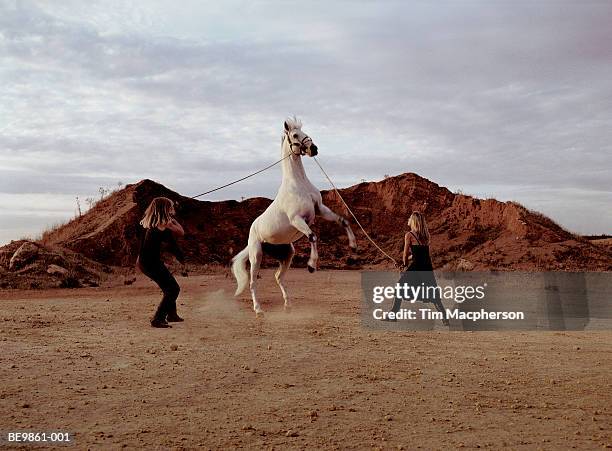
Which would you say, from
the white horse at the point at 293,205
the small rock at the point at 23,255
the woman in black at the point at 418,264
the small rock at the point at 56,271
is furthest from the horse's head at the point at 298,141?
the small rock at the point at 23,255

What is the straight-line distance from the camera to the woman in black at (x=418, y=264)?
10305 mm

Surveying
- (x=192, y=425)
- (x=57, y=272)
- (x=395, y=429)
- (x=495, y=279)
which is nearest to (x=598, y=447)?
(x=395, y=429)

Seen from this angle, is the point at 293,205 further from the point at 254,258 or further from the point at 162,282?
the point at 162,282

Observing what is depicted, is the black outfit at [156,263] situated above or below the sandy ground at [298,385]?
above

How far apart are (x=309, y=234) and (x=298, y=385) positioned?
4124 mm

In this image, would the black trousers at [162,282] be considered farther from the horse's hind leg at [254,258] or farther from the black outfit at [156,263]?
the horse's hind leg at [254,258]

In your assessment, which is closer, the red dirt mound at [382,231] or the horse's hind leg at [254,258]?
the horse's hind leg at [254,258]

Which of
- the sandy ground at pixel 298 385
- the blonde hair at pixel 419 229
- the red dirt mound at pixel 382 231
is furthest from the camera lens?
the red dirt mound at pixel 382 231

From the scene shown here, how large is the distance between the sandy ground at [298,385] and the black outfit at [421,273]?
0.60m

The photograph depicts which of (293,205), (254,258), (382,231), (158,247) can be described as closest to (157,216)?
(158,247)

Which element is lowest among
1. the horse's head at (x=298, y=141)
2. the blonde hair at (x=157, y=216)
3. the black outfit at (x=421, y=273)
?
the black outfit at (x=421, y=273)

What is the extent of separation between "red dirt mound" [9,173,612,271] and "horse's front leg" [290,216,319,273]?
13088mm

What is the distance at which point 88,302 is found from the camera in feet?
45.5

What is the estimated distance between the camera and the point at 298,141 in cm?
1084
